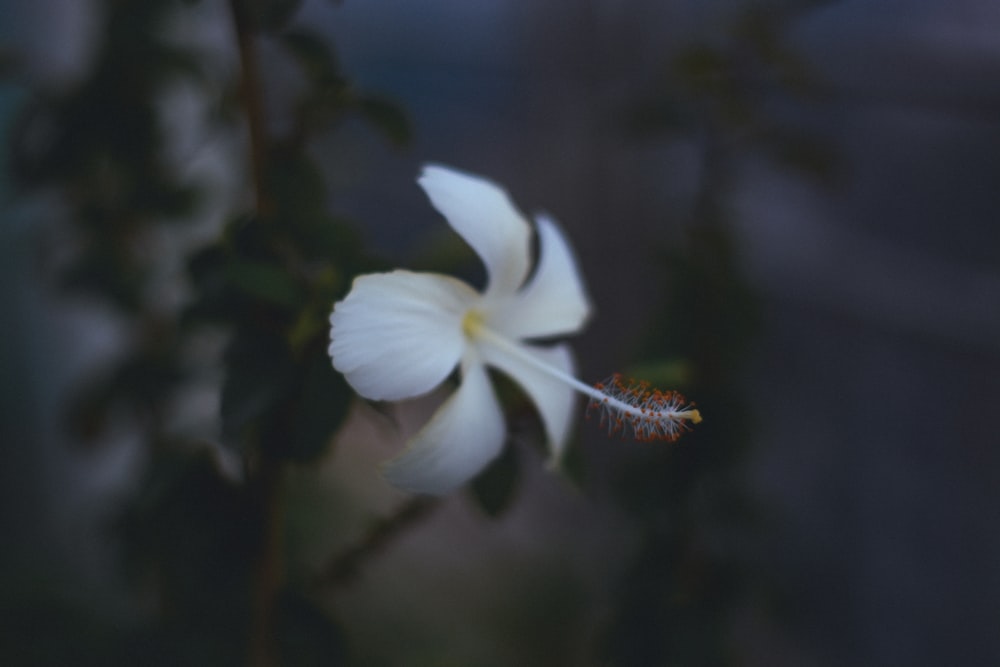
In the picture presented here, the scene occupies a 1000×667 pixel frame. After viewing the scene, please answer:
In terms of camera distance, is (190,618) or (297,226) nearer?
(297,226)

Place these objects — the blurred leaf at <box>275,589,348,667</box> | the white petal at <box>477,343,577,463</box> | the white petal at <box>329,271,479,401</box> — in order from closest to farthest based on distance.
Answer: the white petal at <box>329,271,479,401</box> < the white petal at <box>477,343,577,463</box> < the blurred leaf at <box>275,589,348,667</box>

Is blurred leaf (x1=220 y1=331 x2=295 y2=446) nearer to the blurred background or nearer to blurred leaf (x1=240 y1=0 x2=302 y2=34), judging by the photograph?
the blurred background

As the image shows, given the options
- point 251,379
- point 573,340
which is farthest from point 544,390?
point 573,340

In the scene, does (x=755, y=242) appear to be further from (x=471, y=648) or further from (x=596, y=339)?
(x=471, y=648)

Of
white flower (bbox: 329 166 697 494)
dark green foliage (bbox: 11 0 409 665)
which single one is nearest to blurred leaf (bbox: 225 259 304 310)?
dark green foliage (bbox: 11 0 409 665)

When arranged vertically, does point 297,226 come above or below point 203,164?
above

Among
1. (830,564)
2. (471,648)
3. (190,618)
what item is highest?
(190,618)

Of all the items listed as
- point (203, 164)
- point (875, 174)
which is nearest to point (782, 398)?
point (875, 174)

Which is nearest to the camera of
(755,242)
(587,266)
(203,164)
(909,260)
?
(909,260)
